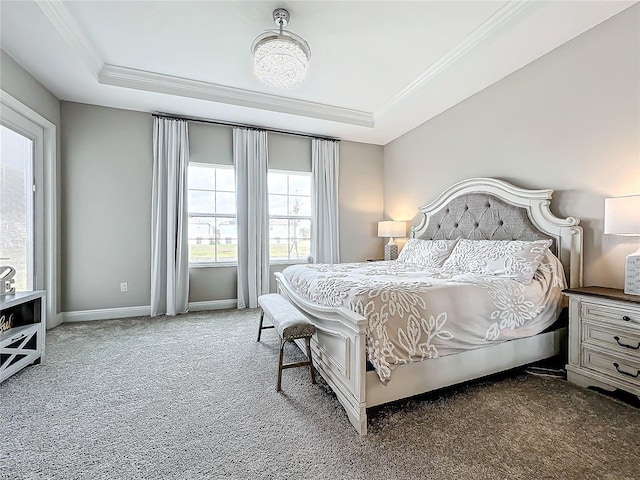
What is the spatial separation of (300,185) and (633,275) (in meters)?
3.98

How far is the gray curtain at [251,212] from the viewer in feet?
14.3

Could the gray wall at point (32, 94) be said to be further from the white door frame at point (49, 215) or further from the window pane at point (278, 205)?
the window pane at point (278, 205)

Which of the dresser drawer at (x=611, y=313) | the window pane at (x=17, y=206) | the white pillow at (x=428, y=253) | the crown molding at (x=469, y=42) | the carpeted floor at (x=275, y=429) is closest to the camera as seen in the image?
the carpeted floor at (x=275, y=429)

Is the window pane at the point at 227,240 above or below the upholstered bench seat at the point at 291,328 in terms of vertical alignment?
above

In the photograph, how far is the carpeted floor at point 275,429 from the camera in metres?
1.40

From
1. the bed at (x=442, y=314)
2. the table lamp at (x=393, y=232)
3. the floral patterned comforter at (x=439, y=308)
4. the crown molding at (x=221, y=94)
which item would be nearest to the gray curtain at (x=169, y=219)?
the crown molding at (x=221, y=94)

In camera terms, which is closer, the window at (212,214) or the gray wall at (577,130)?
the gray wall at (577,130)

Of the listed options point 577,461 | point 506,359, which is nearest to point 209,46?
point 506,359

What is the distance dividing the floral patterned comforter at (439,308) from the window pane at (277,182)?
256cm

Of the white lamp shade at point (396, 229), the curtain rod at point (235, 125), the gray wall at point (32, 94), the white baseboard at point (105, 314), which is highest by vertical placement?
the curtain rod at point (235, 125)

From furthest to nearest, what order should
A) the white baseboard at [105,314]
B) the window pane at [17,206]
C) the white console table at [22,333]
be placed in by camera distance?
the white baseboard at [105,314], the window pane at [17,206], the white console table at [22,333]

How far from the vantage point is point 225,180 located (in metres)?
4.52

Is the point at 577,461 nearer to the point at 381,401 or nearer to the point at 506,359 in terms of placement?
the point at 506,359

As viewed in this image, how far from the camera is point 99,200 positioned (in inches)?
150
